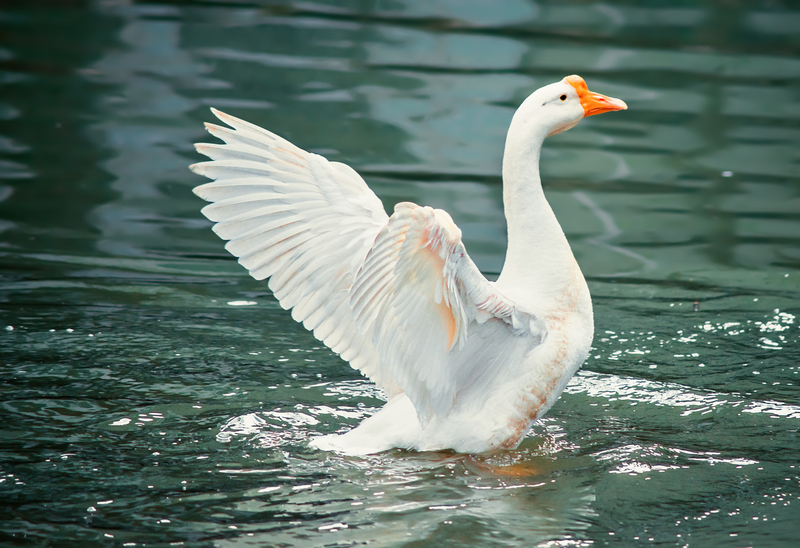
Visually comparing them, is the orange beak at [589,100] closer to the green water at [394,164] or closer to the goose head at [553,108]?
the goose head at [553,108]

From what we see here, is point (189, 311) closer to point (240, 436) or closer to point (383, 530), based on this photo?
point (240, 436)

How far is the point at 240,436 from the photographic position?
12.0 ft

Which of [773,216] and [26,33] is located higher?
[26,33]

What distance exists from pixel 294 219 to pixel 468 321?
0.90 metres

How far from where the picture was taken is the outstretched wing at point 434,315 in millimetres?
2854

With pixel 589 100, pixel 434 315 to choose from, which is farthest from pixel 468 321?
pixel 589 100

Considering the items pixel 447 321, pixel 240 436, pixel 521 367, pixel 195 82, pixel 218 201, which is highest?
pixel 195 82

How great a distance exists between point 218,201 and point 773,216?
5.48m

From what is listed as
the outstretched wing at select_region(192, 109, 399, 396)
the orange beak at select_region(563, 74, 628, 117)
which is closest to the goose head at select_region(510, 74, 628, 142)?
the orange beak at select_region(563, 74, 628, 117)

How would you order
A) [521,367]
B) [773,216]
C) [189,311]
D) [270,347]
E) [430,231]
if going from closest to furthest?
[430,231]
[521,367]
[270,347]
[189,311]
[773,216]

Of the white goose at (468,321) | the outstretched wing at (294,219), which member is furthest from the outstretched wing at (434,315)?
the outstretched wing at (294,219)

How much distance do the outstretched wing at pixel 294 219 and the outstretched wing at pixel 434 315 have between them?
0.28 meters

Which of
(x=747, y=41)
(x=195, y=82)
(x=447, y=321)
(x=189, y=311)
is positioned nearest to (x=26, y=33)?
(x=195, y=82)

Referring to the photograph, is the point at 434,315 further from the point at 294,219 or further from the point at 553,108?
the point at 553,108
